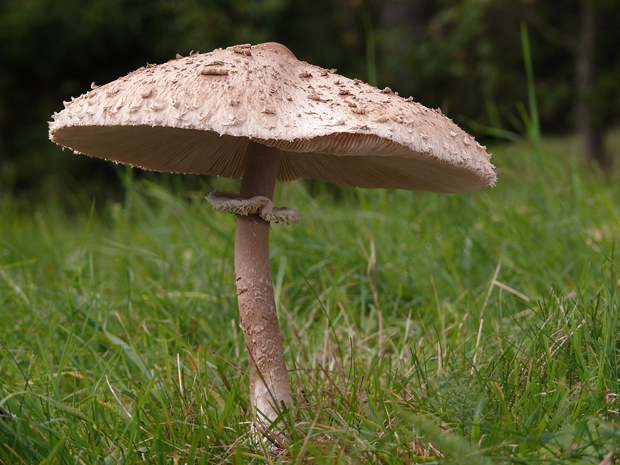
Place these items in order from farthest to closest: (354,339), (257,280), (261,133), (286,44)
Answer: (286,44) < (354,339) < (257,280) < (261,133)

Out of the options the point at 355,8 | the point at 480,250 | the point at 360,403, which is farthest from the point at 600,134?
the point at 360,403

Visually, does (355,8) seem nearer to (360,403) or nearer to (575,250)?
(575,250)

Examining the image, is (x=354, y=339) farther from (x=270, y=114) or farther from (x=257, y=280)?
(x=270, y=114)

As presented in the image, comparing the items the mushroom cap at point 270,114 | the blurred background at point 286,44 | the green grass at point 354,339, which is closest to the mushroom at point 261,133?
the mushroom cap at point 270,114

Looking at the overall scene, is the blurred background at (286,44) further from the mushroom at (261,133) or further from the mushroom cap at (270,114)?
the mushroom cap at (270,114)

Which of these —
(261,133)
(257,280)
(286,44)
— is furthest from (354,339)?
(286,44)

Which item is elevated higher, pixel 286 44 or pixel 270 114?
pixel 286 44

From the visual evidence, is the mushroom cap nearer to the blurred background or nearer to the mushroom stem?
the mushroom stem
